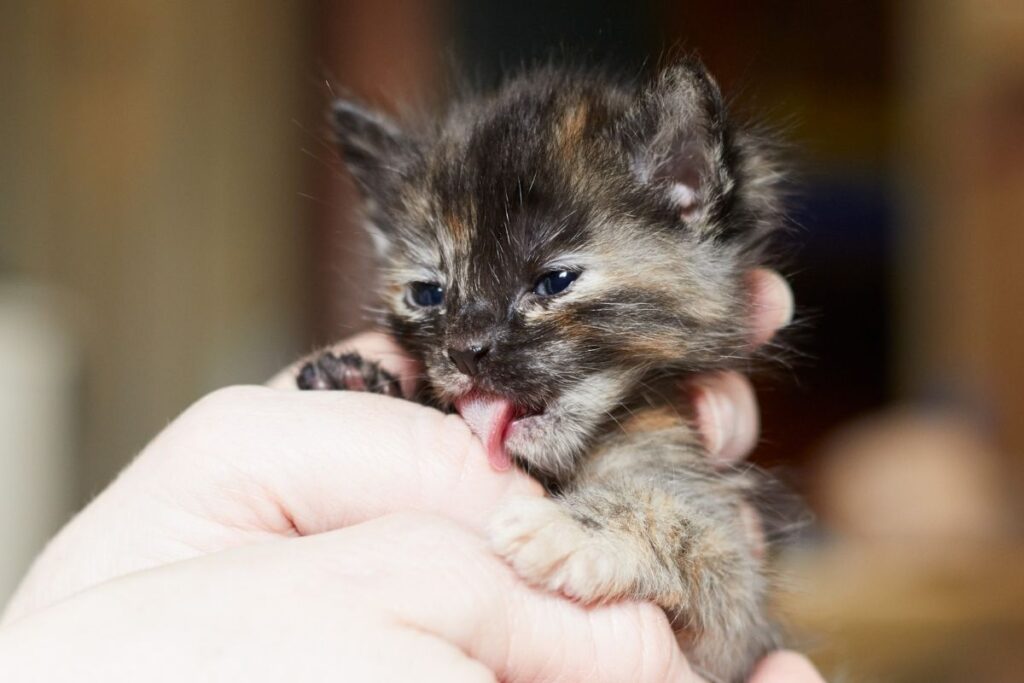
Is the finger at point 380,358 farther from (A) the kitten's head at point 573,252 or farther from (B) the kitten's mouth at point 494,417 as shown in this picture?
(B) the kitten's mouth at point 494,417

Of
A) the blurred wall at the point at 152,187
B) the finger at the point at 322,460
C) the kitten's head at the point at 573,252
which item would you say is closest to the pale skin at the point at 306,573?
the finger at the point at 322,460

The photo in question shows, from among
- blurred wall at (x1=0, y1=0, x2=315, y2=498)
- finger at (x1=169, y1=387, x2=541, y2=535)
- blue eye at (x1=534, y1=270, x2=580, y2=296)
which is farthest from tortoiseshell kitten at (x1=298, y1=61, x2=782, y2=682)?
blurred wall at (x1=0, y1=0, x2=315, y2=498)

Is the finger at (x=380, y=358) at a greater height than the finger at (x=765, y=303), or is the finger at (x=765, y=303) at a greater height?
the finger at (x=765, y=303)

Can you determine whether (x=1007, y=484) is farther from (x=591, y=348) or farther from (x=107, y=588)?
(x=107, y=588)

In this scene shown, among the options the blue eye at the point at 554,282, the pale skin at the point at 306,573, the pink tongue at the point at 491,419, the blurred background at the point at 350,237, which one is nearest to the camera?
the pale skin at the point at 306,573

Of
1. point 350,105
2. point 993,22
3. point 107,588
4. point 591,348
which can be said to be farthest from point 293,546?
point 993,22

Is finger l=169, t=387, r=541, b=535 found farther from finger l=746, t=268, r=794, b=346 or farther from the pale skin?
finger l=746, t=268, r=794, b=346

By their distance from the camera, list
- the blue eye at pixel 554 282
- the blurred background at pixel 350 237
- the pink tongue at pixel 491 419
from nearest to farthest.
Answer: the pink tongue at pixel 491 419 < the blue eye at pixel 554 282 < the blurred background at pixel 350 237
